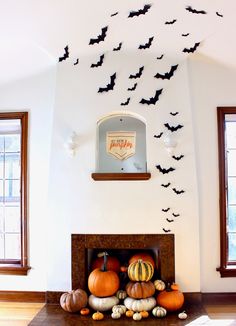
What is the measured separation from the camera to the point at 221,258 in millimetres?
2904

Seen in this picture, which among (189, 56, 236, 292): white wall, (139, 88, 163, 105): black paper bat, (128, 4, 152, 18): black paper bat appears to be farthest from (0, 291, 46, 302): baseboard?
(128, 4, 152, 18): black paper bat

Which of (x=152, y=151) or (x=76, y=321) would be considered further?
(x=152, y=151)

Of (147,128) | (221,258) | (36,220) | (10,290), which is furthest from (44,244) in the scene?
(221,258)

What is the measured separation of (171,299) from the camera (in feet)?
8.59

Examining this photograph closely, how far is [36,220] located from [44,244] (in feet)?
0.83

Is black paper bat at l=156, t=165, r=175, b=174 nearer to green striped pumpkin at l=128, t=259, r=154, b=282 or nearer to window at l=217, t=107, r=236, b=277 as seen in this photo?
window at l=217, t=107, r=236, b=277

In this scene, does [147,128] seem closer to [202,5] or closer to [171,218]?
[171,218]

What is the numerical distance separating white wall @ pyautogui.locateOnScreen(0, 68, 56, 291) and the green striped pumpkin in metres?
0.92

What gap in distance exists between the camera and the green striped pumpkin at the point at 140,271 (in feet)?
8.75

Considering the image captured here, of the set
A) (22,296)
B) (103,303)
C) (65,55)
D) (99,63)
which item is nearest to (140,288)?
(103,303)

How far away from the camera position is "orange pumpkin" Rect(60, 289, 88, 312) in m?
2.62

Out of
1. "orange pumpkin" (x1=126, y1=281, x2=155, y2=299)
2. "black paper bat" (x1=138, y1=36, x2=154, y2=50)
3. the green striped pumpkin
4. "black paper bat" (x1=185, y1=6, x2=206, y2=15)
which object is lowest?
"orange pumpkin" (x1=126, y1=281, x2=155, y2=299)

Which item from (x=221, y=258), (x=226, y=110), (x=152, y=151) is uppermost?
(x=226, y=110)

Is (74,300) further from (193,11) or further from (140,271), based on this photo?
(193,11)
